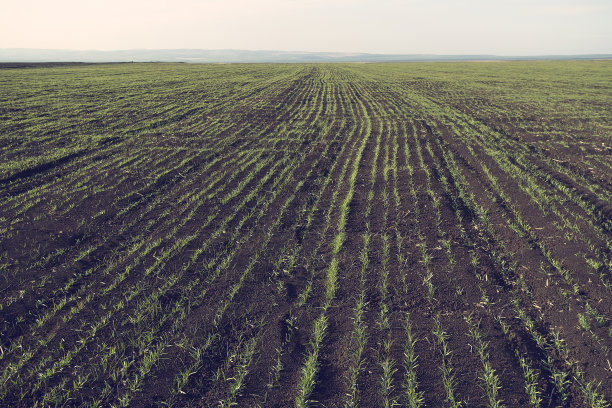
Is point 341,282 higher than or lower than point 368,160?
lower

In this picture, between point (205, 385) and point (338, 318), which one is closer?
point (205, 385)

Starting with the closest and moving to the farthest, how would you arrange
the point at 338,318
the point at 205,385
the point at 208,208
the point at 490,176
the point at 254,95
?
1. the point at 205,385
2. the point at 338,318
3. the point at 208,208
4. the point at 490,176
5. the point at 254,95

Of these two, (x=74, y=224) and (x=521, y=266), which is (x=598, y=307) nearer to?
(x=521, y=266)

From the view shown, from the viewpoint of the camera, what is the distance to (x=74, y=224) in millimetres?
9328

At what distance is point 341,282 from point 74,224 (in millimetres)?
7427

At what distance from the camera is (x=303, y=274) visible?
7574 millimetres

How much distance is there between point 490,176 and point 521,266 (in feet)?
20.6

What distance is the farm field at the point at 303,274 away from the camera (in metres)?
5.09

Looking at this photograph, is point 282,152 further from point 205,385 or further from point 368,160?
point 205,385

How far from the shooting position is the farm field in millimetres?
5086

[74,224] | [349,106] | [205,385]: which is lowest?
[205,385]

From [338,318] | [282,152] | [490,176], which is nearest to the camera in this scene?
[338,318]

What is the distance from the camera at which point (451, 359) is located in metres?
5.44

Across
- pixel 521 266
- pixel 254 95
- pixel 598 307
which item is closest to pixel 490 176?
pixel 521 266
